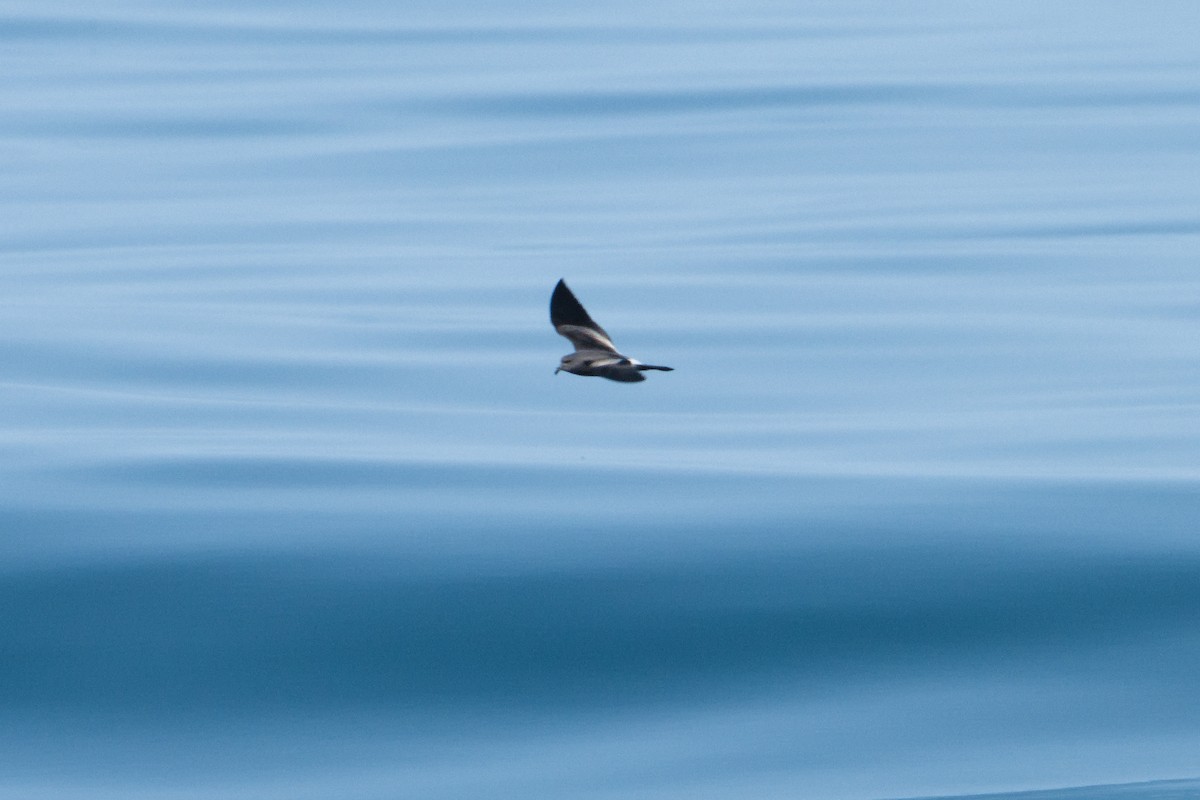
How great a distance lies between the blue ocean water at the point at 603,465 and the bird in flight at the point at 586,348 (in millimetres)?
893

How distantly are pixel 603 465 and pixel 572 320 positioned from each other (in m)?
1.39

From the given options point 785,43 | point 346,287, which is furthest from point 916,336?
point 785,43

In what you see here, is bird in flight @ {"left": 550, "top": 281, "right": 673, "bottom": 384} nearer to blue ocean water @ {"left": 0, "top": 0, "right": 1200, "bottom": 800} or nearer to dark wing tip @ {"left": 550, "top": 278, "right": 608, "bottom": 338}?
dark wing tip @ {"left": 550, "top": 278, "right": 608, "bottom": 338}

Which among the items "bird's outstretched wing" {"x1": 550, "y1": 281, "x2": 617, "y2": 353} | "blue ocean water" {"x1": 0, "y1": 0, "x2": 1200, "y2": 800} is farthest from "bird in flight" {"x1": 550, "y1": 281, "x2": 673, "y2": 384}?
"blue ocean water" {"x1": 0, "y1": 0, "x2": 1200, "y2": 800}

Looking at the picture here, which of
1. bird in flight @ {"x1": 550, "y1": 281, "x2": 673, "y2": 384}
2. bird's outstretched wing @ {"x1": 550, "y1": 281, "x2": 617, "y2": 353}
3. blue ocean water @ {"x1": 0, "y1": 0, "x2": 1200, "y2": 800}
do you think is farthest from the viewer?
bird's outstretched wing @ {"x1": 550, "y1": 281, "x2": 617, "y2": 353}

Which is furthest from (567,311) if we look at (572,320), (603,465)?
(603,465)

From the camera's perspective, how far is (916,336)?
10.3 m

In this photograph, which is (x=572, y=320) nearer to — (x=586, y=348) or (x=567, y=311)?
(x=567, y=311)

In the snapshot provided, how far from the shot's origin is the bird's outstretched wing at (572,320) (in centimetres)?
651

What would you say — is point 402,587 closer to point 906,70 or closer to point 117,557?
point 117,557

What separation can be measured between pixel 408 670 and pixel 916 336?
15.8ft

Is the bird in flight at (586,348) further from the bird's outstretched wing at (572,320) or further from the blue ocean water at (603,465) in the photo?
the blue ocean water at (603,465)

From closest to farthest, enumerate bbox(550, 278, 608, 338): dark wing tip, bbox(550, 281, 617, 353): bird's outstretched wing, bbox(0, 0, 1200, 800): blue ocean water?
1. bbox(0, 0, 1200, 800): blue ocean water
2. bbox(550, 281, 617, 353): bird's outstretched wing
3. bbox(550, 278, 608, 338): dark wing tip

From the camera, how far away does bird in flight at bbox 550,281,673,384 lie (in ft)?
18.9
